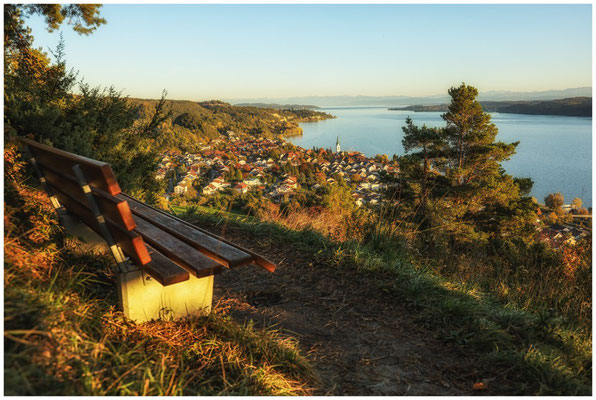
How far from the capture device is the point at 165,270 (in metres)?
2.12

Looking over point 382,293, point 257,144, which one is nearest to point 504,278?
point 382,293

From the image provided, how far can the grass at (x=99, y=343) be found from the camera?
1399mm

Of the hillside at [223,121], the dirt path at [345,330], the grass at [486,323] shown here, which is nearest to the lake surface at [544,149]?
the grass at [486,323]

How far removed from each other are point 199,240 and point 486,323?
2139 millimetres

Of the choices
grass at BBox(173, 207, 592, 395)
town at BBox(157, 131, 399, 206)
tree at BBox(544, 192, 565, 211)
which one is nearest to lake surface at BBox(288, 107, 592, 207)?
tree at BBox(544, 192, 565, 211)

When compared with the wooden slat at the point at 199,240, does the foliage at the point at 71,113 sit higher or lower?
higher

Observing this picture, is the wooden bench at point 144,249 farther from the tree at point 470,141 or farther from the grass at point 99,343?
the tree at point 470,141

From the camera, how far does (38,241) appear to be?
2.64 m

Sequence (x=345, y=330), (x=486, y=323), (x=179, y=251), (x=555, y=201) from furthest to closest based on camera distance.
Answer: (x=555, y=201) < (x=345, y=330) < (x=486, y=323) < (x=179, y=251)

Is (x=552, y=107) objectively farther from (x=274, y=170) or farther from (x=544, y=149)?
(x=274, y=170)

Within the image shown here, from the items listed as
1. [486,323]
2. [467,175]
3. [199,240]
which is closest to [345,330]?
[486,323]

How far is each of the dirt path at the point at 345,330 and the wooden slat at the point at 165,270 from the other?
2.28ft

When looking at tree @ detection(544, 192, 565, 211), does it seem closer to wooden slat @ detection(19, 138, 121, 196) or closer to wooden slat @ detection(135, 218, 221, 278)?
wooden slat @ detection(135, 218, 221, 278)

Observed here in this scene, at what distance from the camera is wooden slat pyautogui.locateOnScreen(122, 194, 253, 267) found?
222cm
